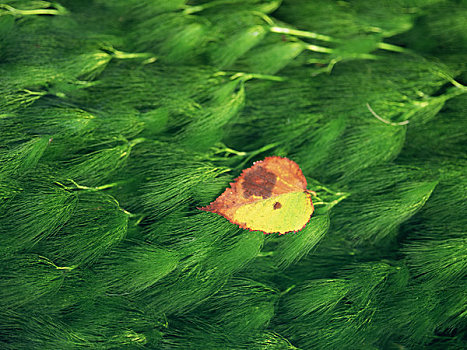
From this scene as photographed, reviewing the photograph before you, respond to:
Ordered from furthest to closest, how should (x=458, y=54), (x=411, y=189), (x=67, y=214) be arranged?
1. (x=458, y=54)
2. (x=411, y=189)
3. (x=67, y=214)

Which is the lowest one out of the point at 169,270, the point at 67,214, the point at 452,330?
the point at 452,330

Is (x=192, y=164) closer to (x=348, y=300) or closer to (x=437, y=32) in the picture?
(x=348, y=300)

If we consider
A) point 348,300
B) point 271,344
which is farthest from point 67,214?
point 348,300

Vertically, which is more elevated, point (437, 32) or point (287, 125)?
point (437, 32)

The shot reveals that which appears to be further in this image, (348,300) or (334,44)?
(334,44)
